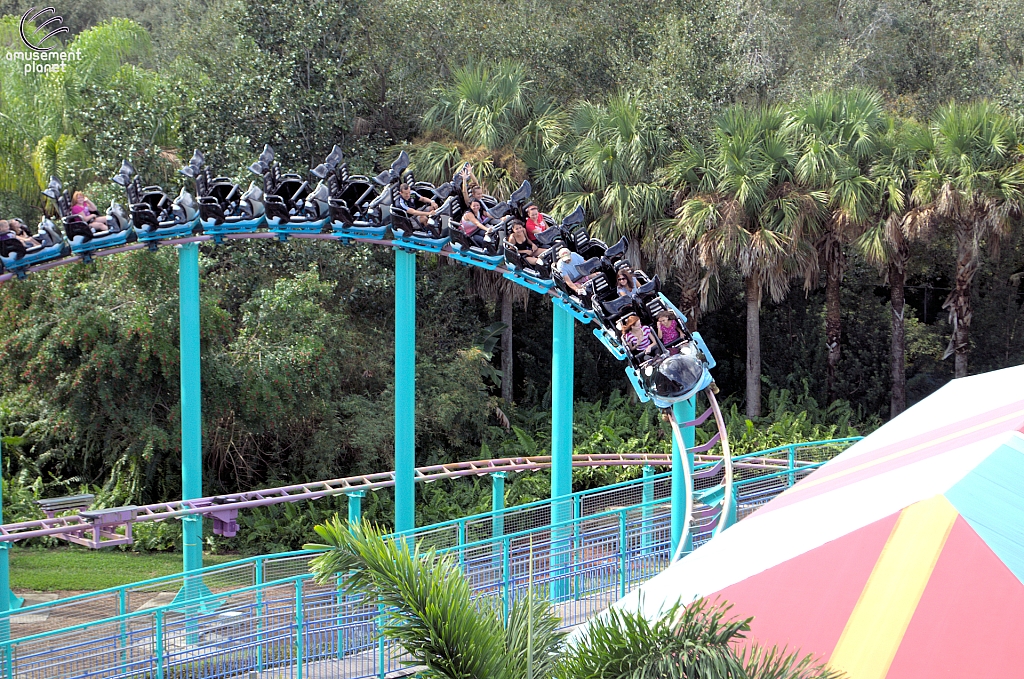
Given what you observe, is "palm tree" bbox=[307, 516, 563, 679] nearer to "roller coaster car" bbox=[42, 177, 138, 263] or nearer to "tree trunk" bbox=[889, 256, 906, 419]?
"roller coaster car" bbox=[42, 177, 138, 263]

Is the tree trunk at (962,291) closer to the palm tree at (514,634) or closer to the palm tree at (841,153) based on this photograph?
the palm tree at (841,153)

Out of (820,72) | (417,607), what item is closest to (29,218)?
(820,72)

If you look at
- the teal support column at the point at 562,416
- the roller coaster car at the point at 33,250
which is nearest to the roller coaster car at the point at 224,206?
the roller coaster car at the point at 33,250

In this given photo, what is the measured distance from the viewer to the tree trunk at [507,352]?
2244 centimetres

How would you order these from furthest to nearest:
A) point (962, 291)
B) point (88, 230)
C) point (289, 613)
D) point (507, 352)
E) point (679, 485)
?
point (507, 352) < point (962, 291) < point (679, 485) < point (88, 230) < point (289, 613)

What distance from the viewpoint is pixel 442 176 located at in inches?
806

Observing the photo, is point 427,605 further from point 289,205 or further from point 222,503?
point 222,503

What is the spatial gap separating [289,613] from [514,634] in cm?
485

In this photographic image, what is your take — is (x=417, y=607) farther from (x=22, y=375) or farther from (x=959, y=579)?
(x=22, y=375)

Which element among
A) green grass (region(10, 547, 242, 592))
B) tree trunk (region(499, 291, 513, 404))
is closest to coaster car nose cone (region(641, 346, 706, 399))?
green grass (region(10, 547, 242, 592))

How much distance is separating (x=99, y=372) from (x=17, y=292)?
1957mm

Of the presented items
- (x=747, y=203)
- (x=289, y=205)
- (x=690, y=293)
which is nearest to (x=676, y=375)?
(x=289, y=205)

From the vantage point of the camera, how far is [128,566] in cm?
1666

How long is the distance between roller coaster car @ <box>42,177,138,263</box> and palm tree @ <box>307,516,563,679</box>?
7.39 meters
